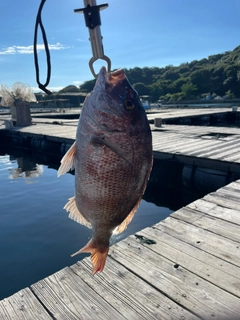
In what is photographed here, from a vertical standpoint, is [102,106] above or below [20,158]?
above

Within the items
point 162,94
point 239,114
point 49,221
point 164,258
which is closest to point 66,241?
point 49,221

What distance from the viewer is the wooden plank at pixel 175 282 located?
98.7 inches

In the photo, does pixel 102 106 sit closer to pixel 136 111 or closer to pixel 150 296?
pixel 136 111

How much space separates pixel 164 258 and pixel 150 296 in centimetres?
A: 67

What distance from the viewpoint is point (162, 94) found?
3519 inches

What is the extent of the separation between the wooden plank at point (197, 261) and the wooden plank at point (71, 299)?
103 cm

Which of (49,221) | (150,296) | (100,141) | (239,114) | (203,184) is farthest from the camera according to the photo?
(239,114)

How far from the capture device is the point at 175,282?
2.88 m

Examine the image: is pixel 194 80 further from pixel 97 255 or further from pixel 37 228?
pixel 97 255

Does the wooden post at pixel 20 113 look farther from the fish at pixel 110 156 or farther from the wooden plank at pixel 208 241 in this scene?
the fish at pixel 110 156

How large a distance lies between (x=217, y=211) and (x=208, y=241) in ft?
3.48

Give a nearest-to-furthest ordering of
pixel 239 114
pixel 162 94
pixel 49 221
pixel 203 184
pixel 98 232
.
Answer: pixel 98 232, pixel 49 221, pixel 203 184, pixel 239 114, pixel 162 94

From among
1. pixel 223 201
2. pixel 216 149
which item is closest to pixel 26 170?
pixel 216 149

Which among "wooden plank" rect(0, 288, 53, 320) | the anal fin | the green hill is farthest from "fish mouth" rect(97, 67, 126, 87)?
the green hill
